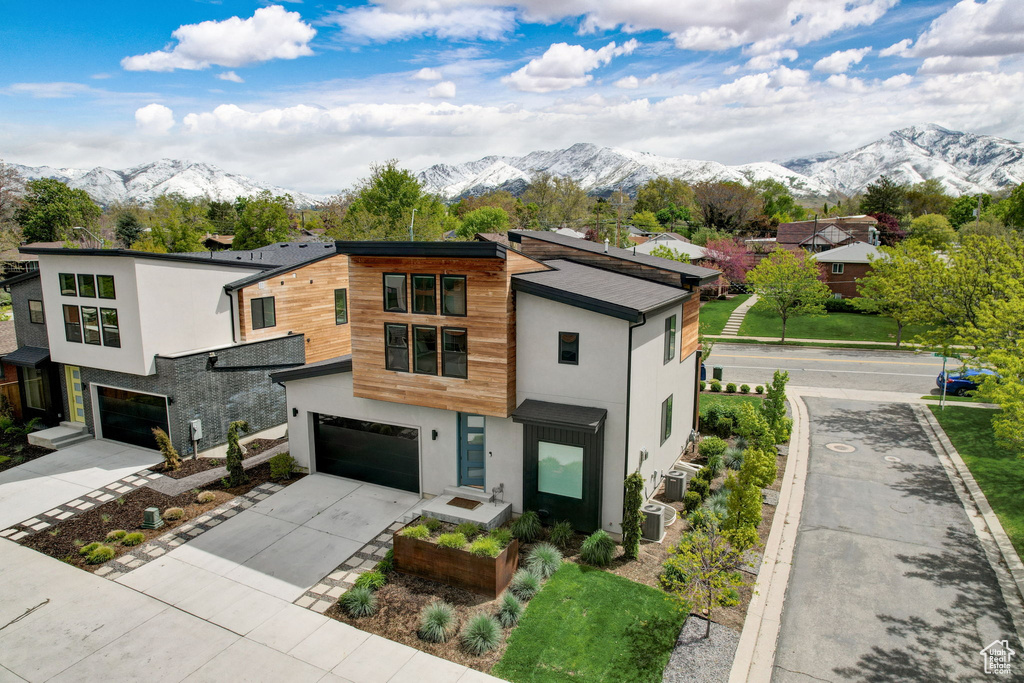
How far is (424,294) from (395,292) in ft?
3.03

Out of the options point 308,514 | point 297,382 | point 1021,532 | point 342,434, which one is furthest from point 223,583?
point 1021,532

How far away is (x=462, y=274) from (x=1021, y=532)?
15.5 metres

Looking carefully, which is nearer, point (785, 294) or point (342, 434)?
point (342, 434)

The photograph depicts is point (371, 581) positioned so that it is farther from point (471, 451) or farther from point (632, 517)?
point (632, 517)

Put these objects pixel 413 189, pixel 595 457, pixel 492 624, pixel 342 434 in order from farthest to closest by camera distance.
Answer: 1. pixel 413 189
2. pixel 342 434
3. pixel 595 457
4. pixel 492 624

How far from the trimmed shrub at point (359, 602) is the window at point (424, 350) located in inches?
218

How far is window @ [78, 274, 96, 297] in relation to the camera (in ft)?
64.3

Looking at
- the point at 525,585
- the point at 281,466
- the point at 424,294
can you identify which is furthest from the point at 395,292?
the point at 525,585

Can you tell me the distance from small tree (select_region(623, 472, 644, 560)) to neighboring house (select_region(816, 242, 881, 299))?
42.1 metres

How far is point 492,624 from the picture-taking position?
1042 cm

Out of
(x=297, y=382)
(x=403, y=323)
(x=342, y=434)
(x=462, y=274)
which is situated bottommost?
(x=342, y=434)

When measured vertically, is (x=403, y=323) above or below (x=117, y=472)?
above

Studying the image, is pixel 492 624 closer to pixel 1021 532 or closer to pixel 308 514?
pixel 308 514

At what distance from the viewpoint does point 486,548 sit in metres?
11.6
